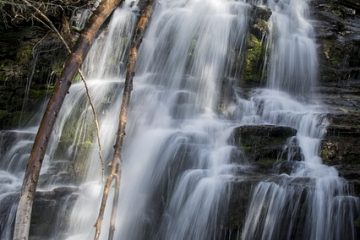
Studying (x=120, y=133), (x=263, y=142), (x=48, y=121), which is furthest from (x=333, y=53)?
(x=48, y=121)

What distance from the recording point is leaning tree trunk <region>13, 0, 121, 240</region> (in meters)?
3.85

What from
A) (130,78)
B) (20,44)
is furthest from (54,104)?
(20,44)

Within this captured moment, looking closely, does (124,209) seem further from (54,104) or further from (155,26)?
(155,26)

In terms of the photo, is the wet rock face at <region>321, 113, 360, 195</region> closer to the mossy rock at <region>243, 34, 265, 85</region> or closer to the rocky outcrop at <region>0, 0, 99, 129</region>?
the mossy rock at <region>243, 34, 265, 85</region>

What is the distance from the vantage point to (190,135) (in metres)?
7.65

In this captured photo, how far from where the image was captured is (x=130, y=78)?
17.6ft

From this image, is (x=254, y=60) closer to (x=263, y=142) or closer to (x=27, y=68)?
(x=263, y=142)

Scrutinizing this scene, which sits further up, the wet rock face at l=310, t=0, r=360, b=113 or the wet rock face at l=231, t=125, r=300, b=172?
the wet rock face at l=310, t=0, r=360, b=113

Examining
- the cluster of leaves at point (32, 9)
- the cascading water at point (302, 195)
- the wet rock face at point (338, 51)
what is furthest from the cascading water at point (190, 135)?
the cluster of leaves at point (32, 9)

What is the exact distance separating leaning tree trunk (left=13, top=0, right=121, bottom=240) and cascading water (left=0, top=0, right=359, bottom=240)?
232cm

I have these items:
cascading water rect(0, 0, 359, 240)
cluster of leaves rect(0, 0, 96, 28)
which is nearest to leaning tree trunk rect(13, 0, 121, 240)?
cascading water rect(0, 0, 359, 240)

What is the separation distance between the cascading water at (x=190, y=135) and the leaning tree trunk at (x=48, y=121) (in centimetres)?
232

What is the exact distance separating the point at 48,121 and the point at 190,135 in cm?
355

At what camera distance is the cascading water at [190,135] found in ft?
18.9
